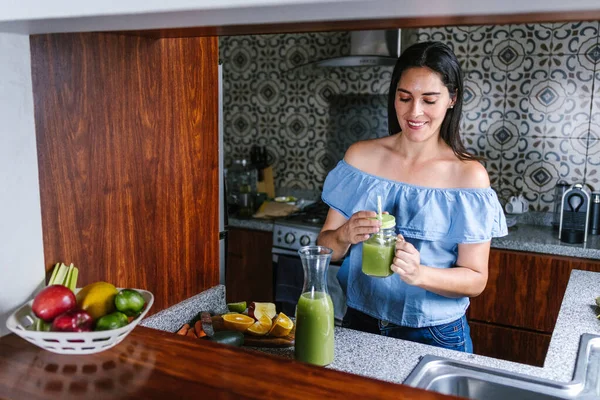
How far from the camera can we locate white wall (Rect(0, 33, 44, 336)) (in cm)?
117

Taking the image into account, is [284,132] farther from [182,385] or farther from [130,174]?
[182,385]

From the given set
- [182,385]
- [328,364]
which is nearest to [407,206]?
[328,364]

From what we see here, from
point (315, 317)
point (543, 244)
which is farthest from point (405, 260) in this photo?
point (543, 244)

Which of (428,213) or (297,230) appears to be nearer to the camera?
(428,213)

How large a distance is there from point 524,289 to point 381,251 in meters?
1.77

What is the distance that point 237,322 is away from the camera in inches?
63.9

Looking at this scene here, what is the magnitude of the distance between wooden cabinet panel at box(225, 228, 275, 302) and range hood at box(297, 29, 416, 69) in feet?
3.84

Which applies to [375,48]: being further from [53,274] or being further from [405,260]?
[53,274]

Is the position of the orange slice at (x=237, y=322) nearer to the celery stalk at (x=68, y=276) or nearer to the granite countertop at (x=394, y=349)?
the granite countertop at (x=394, y=349)

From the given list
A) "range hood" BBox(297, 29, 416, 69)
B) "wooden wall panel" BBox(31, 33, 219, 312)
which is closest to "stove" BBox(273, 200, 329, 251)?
"range hood" BBox(297, 29, 416, 69)

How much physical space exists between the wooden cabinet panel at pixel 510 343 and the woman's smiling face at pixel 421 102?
5.55ft

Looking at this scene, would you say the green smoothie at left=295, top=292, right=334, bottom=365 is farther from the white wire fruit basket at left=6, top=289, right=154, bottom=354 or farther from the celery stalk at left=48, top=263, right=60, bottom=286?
the celery stalk at left=48, top=263, right=60, bottom=286

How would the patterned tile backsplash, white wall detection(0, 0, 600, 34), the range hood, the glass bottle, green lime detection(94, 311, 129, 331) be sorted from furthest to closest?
the range hood → the patterned tile backsplash → the glass bottle → green lime detection(94, 311, 129, 331) → white wall detection(0, 0, 600, 34)

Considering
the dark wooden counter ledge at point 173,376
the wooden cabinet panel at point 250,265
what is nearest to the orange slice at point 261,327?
the dark wooden counter ledge at point 173,376
